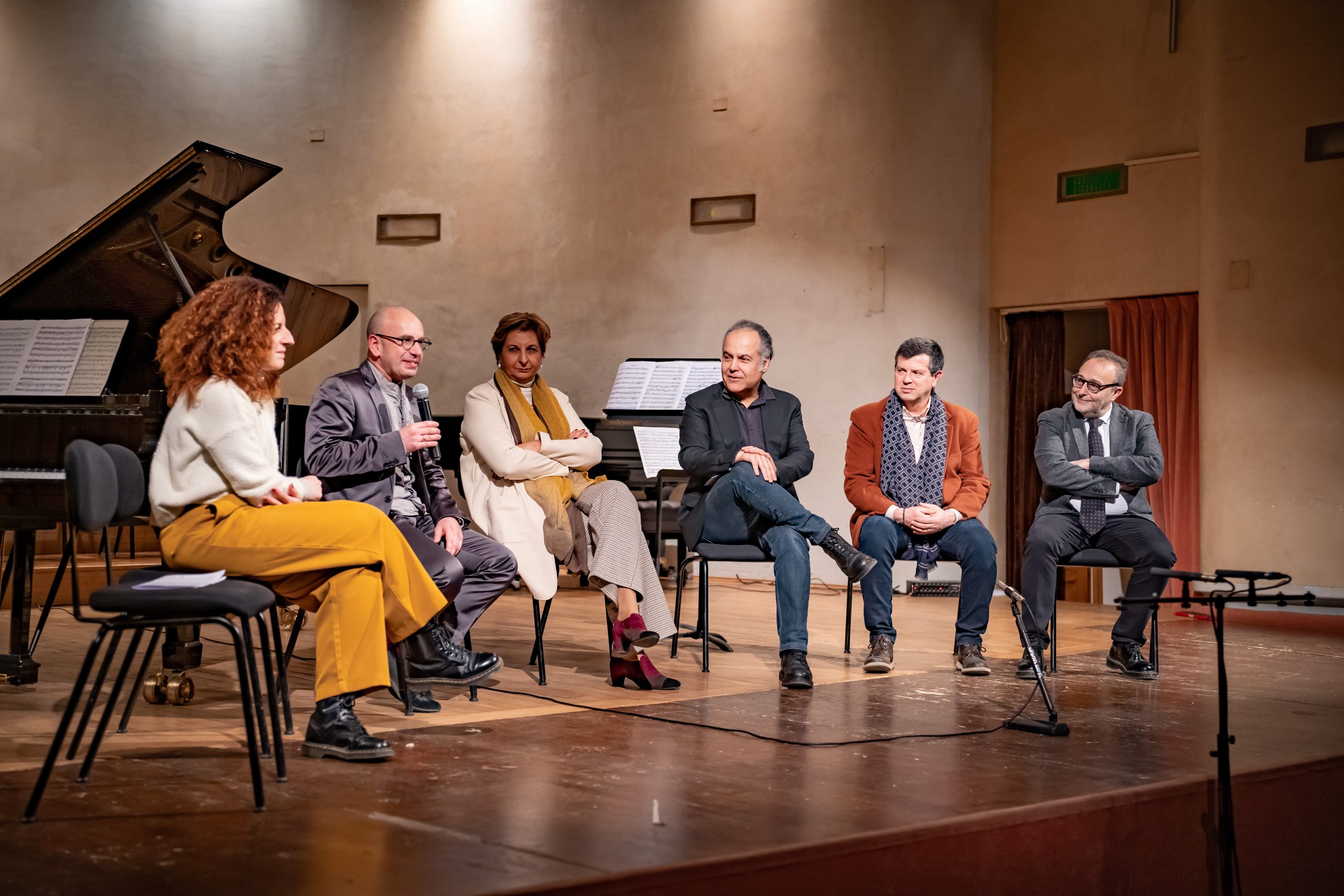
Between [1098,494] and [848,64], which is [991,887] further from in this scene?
[848,64]

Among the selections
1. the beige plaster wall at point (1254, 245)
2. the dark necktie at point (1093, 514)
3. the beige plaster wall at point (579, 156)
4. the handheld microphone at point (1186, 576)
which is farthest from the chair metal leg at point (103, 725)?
the beige plaster wall at point (579, 156)

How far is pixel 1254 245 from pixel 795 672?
13.0 ft

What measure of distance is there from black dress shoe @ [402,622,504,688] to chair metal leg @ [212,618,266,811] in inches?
32.7

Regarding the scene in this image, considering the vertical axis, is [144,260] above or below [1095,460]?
above

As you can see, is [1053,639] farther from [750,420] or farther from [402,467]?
[402,467]

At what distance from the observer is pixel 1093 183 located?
24.9ft

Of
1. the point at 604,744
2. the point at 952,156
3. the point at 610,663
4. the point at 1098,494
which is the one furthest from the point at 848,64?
the point at 604,744

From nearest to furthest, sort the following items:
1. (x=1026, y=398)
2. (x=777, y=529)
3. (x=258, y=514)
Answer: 1. (x=258, y=514)
2. (x=777, y=529)
3. (x=1026, y=398)

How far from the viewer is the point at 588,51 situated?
844 cm

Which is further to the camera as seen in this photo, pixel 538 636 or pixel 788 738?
pixel 538 636

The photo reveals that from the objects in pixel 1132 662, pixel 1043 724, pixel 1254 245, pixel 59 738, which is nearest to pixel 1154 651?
pixel 1132 662

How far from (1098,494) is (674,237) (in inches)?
177

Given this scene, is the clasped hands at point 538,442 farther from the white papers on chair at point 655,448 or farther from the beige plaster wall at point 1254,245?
the beige plaster wall at point 1254,245

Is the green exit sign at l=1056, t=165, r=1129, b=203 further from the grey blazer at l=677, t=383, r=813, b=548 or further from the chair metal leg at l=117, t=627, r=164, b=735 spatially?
the chair metal leg at l=117, t=627, r=164, b=735
